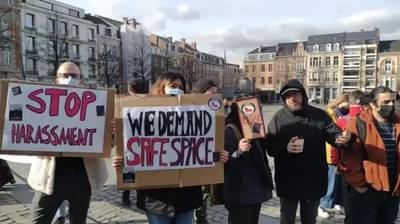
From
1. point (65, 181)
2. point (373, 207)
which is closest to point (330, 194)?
point (373, 207)

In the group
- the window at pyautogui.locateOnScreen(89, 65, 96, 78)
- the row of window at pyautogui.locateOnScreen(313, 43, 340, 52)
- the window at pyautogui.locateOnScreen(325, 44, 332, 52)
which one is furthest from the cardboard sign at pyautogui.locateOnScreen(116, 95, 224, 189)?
the window at pyautogui.locateOnScreen(325, 44, 332, 52)

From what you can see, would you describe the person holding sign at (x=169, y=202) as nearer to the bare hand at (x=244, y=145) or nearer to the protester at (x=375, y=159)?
the bare hand at (x=244, y=145)

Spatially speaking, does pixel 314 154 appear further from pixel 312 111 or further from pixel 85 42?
pixel 85 42

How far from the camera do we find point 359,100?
5.89 meters

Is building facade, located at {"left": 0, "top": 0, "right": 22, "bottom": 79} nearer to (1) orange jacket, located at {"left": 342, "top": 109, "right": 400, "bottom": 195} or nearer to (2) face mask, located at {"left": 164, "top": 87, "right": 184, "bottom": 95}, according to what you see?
(2) face mask, located at {"left": 164, "top": 87, "right": 184, "bottom": 95}

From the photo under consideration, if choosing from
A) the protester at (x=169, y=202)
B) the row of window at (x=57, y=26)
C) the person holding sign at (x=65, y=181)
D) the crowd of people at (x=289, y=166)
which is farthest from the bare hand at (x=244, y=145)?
the row of window at (x=57, y=26)

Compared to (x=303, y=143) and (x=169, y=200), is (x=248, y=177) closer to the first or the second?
(x=303, y=143)

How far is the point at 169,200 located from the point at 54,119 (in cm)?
119

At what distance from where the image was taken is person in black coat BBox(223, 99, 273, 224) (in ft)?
12.1

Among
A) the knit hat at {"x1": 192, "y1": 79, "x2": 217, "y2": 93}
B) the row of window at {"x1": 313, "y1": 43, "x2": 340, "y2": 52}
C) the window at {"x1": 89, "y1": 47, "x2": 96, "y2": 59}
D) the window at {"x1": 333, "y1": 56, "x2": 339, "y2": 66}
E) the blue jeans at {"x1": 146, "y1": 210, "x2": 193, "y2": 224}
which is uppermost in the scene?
the row of window at {"x1": 313, "y1": 43, "x2": 340, "y2": 52}

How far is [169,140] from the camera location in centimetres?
331

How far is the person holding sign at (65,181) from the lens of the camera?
3.42m

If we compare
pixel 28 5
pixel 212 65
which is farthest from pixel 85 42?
pixel 212 65

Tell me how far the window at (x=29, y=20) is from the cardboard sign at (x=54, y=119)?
56519mm
